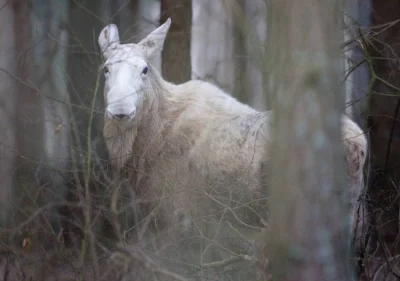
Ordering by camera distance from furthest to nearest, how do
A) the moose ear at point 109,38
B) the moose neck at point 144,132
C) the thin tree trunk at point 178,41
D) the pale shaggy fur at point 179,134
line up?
the thin tree trunk at point 178,41, the moose ear at point 109,38, the moose neck at point 144,132, the pale shaggy fur at point 179,134

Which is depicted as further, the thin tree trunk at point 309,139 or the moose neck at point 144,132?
the moose neck at point 144,132

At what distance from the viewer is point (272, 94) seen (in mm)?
2984

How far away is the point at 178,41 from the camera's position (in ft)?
26.4

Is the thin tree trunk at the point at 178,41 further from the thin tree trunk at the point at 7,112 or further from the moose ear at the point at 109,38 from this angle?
the thin tree trunk at the point at 7,112

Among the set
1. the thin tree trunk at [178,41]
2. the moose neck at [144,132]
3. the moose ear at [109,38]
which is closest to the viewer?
the moose neck at [144,132]

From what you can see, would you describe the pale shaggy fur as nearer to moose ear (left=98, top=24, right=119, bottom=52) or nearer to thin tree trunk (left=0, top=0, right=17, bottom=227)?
moose ear (left=98, top=24, right=119, bottom=52)

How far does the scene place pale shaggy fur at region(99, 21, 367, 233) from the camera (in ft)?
19.2

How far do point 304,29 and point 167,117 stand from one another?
12.2 feet

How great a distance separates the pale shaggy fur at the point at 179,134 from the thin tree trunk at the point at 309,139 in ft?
8.70

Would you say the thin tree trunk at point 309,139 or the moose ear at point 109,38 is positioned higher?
the moose ear at point 109,38

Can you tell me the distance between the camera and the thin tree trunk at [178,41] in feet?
26.3

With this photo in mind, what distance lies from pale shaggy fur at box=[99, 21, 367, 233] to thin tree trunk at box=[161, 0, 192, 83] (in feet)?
4.82

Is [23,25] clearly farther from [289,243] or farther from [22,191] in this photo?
[289,243]

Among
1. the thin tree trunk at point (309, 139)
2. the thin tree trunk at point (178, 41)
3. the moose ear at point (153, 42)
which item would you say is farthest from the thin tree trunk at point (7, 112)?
the thin tree trunk at point (309, 139)
